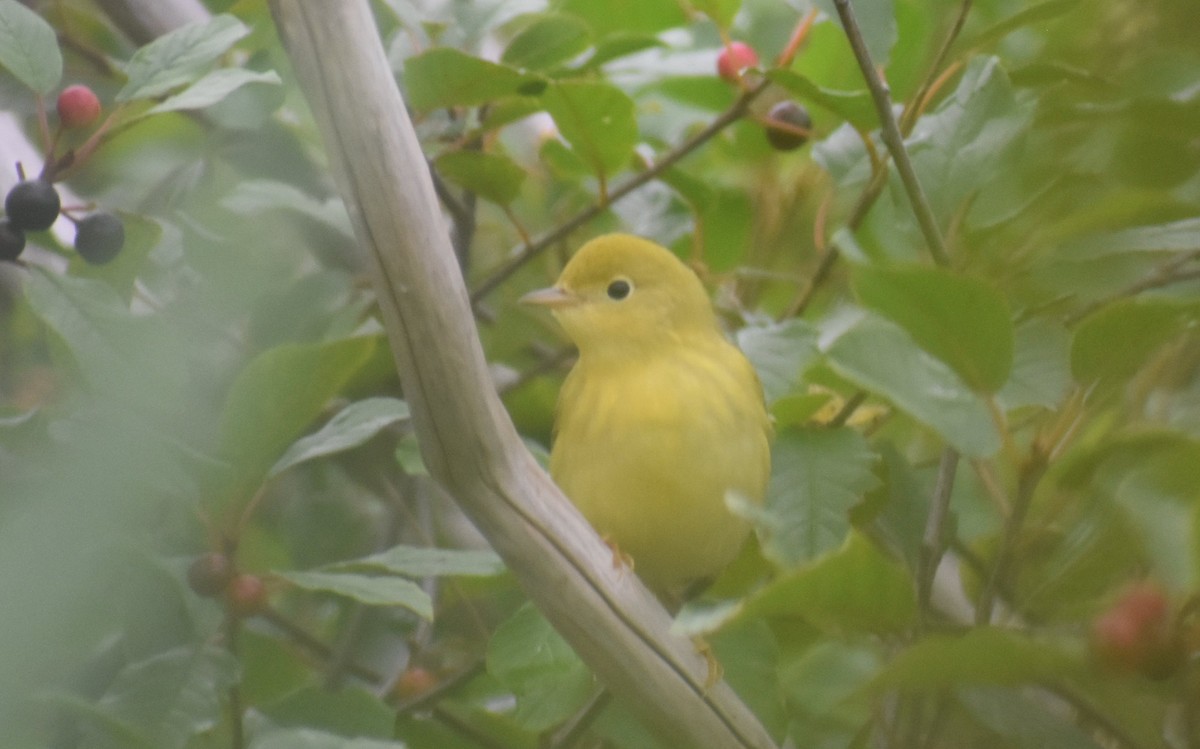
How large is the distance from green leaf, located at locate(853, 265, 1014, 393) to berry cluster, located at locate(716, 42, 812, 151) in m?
0.58

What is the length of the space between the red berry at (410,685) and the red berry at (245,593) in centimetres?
32

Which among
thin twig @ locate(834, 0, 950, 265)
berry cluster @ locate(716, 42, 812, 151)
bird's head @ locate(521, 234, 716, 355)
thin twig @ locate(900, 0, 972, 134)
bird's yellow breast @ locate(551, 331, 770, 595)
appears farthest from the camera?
bird's head @ locate(521, 234, 716, 355)

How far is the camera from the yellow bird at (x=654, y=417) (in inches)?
56.0

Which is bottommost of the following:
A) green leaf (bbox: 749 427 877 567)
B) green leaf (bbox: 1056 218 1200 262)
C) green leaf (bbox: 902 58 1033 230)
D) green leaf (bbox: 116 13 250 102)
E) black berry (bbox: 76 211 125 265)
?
green leaf (bbox: 749 427 877 567)

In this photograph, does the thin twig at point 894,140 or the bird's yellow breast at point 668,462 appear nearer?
the thin twig at point 894,140

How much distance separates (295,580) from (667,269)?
68 cm

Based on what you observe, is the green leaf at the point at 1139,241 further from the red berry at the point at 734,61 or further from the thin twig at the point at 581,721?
the thin twig at the point at 581,721

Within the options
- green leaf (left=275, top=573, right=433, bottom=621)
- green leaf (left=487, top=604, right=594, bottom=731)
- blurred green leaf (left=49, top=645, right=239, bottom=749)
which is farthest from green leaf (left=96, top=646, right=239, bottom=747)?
green leaf (left=487, top=604, right=594, bottom=731)

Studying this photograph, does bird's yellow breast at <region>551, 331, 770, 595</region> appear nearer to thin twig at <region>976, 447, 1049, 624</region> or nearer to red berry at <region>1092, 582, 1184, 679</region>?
thin twig at <region>976, 447, 1049, 624</region>

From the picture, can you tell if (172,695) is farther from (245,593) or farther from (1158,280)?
(1158,280)

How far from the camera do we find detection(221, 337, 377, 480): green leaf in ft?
3.91

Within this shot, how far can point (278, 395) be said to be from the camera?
1221 millimetres

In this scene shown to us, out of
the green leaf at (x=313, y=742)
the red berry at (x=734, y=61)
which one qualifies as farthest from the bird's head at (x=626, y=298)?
the green leaf at (x=313, y=742)

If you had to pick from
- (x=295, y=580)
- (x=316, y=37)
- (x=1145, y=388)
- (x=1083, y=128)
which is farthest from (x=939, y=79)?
(x=295, y=580)
